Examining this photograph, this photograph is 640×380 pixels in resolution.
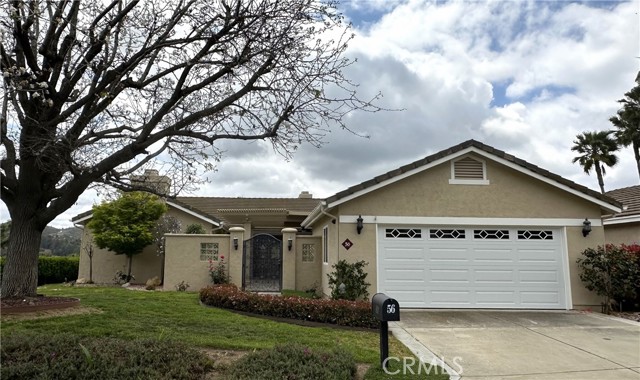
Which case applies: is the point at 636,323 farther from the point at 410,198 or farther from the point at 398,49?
the point at 398,49

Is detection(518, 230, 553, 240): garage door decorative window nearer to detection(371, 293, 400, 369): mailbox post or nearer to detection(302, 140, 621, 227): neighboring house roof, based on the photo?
detection(302, 140, 621, 227): neighboring house roof

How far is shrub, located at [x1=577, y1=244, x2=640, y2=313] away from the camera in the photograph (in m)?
11.4

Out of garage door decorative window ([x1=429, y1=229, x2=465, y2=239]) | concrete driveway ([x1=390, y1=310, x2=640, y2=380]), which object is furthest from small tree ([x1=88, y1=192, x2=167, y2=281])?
concrete driveway ([x1=390, y1=310, x2=640, y2=380])

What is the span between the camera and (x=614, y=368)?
630 cm

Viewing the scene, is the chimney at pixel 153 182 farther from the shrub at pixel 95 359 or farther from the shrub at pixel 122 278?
the shrub at pixel 122 278

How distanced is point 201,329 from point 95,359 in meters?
2.91

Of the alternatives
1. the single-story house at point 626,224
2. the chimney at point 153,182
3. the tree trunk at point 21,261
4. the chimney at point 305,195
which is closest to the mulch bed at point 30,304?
the tree trunk at point 21,261

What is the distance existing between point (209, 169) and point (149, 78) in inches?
96.6

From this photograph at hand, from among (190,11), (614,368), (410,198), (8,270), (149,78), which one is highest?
(190,11)

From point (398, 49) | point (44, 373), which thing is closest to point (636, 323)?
point (398, 49)

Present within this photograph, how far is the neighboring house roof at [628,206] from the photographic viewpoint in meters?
14.1

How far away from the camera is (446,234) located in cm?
1227

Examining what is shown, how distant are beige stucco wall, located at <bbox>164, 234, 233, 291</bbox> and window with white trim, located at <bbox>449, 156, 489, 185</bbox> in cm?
851

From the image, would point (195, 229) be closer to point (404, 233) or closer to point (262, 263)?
point (262, 263)
